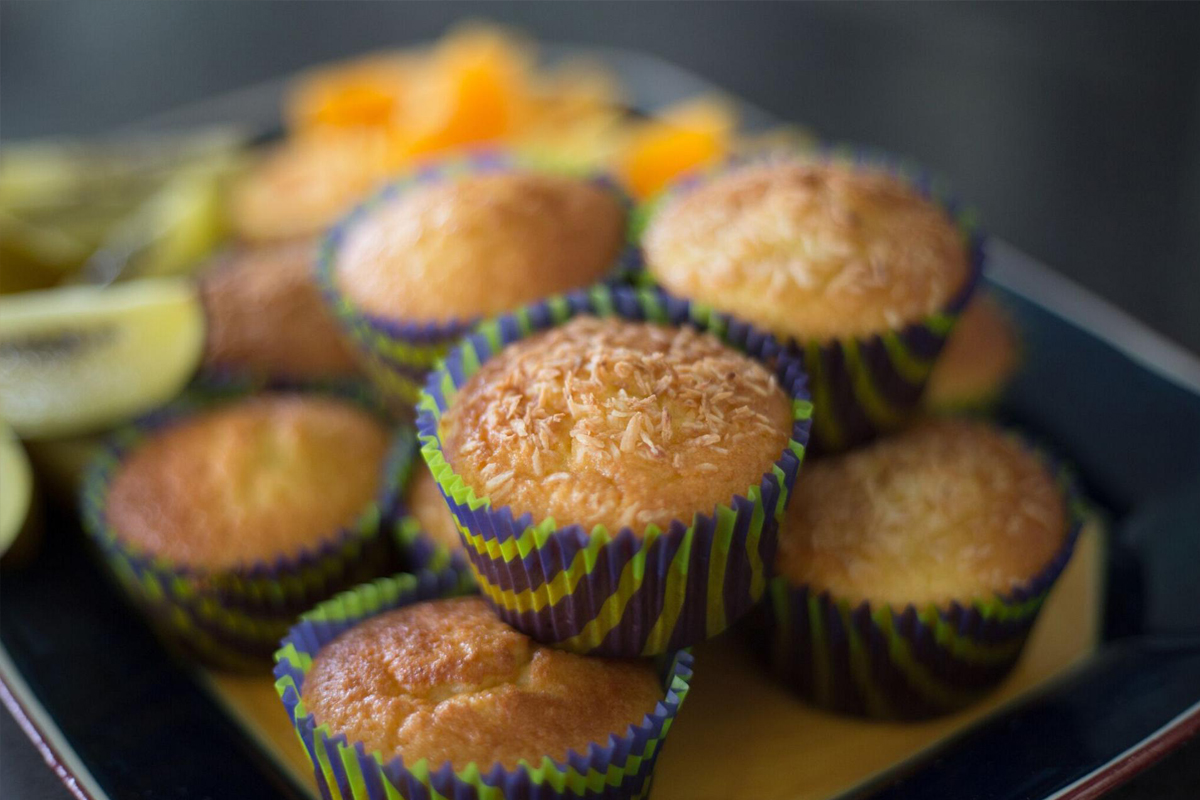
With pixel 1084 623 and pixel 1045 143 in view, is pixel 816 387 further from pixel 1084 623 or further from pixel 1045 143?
pixel 1045 143

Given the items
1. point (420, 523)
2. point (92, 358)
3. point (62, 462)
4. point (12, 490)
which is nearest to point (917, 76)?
point (420, 523)

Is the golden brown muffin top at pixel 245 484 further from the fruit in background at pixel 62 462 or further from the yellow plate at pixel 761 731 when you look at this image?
the yellow plate at pixel 761 731

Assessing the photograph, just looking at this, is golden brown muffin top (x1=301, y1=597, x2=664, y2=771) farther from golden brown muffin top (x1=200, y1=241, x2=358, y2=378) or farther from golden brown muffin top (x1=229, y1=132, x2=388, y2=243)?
golden brown muffin top (x1=229, y1=132, x2=388, y2=243)

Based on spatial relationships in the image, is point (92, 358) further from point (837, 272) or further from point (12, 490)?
point (837, 272)

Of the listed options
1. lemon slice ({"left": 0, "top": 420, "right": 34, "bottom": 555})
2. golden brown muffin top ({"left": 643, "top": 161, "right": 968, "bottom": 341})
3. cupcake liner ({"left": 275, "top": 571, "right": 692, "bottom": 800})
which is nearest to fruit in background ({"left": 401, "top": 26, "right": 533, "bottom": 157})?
golden brown muffin top ({"left": 643, "top": 161, "right": 968, "bottom": 341})

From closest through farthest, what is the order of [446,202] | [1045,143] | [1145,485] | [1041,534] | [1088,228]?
[1041,534], [446,202], [1145,485], [1088,228], [1045,143]

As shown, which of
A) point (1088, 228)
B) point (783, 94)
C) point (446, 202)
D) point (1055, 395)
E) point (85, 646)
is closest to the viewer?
point (85, 646)

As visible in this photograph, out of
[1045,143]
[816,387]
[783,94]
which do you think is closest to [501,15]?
[783,94]
